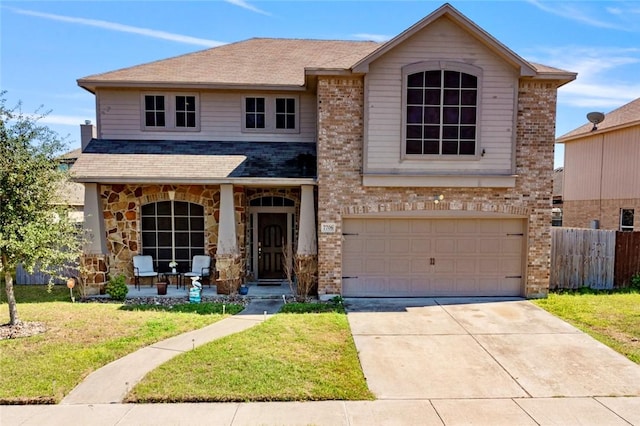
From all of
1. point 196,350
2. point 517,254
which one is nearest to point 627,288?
point 517,254

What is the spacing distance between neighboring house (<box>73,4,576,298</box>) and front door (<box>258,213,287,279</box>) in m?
0.03

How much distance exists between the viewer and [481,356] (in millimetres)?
6578

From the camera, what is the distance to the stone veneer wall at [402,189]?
32.3ft

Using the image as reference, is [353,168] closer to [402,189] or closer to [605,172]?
[402,189]

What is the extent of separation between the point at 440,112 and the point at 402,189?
2.11 meters

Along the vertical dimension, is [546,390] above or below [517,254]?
below

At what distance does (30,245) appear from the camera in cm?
729

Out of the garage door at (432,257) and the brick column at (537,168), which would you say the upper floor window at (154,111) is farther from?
the brick column at (537,168)

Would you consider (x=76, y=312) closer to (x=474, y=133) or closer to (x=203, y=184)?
(x=203, y=184)

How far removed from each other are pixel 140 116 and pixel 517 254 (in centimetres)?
1141

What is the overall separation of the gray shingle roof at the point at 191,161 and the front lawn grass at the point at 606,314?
6.84 metres

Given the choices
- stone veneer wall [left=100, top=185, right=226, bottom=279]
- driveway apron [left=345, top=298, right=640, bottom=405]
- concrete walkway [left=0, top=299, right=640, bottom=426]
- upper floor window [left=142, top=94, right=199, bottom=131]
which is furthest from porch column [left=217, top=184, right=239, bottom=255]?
driveway apron [left=345, top=298, right=640, bottom=405]

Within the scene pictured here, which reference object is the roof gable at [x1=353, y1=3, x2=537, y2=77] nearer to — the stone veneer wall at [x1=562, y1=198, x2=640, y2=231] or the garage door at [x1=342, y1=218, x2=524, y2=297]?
the garage door at [x1=342, y1=218, x2=524, y2=297]

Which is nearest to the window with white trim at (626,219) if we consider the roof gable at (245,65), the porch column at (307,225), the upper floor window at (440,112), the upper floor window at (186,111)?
the upper floor window at (440,112)
